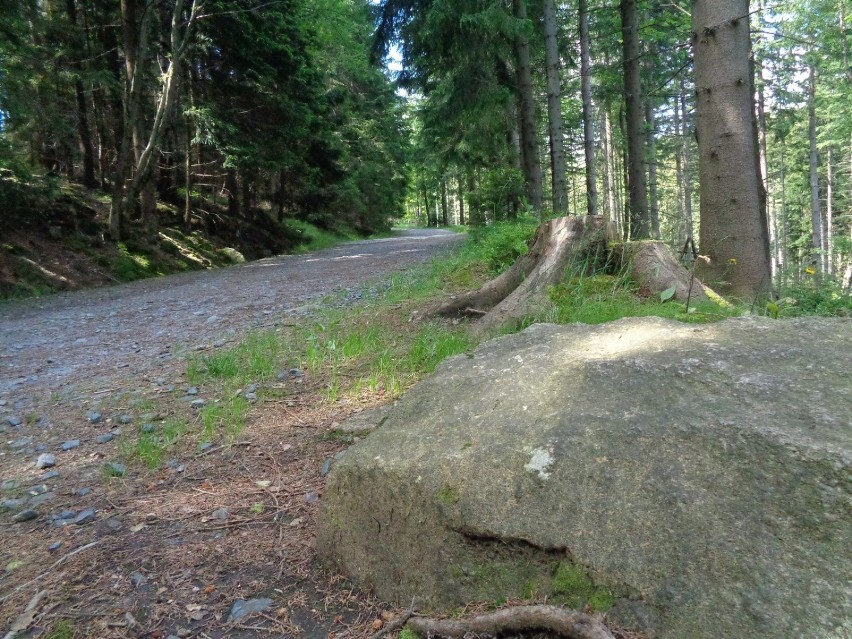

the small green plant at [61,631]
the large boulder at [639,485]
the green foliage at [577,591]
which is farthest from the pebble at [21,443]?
the green foliage at [577,591]

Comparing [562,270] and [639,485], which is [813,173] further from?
[639,485]

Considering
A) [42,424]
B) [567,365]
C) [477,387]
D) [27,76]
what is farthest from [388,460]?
[27,76]

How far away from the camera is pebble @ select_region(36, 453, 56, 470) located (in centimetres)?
312

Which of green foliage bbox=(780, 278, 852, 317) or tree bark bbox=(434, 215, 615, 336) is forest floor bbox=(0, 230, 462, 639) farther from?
green foliage bbox=(780, 278, 852, 317)

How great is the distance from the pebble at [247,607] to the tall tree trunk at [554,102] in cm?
1082

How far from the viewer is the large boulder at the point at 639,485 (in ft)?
4.67

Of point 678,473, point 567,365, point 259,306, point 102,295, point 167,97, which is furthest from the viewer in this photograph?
point 167,97

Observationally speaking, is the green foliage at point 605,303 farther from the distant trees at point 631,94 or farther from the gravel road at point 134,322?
the gravel road at point 134,322

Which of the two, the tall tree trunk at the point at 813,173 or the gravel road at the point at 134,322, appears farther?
the tall tree trunk at the point at 813,173

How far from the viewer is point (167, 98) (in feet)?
39.5

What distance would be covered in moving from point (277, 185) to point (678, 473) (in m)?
20.0

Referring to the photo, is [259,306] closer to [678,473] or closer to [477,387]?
[477,387]

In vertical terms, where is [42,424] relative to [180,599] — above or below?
above

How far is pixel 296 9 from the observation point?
14773 millimetres
